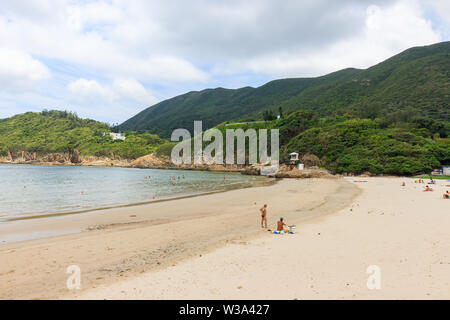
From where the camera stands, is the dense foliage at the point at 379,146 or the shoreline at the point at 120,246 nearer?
the shoreline at the point at 120,246

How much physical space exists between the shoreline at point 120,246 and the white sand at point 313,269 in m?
0.92

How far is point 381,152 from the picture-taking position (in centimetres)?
5300

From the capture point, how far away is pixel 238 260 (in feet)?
25.2

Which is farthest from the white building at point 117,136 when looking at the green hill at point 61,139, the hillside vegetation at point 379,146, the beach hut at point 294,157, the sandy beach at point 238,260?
the sandy beach at point 238,260

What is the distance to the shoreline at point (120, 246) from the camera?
6.78 metres

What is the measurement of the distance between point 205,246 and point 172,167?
335 ft

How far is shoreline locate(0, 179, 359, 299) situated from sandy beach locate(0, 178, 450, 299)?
4 cm

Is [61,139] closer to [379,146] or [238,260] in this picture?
[379,146]

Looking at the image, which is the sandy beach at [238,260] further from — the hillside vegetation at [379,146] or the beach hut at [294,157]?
the beach hut at [294,157]

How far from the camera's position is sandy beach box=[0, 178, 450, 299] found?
5617 mm

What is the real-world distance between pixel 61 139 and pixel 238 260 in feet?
546
